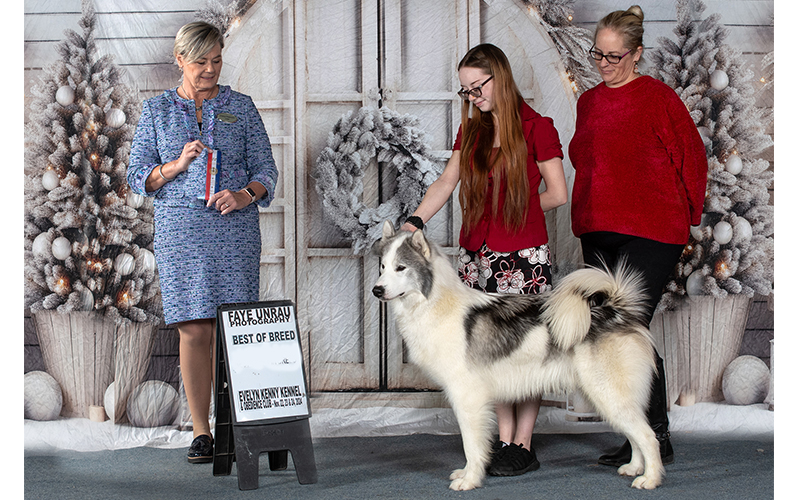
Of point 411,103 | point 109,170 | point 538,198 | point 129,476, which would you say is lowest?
point 129,476

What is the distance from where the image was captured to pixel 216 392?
2809mm

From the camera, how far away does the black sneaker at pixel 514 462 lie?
2.88 meters

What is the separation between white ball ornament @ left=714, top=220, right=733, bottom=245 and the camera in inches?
147

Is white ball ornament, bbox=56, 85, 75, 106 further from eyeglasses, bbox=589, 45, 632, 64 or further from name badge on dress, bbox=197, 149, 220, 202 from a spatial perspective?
eyeglasses, bbox=589, 45, 632, 64

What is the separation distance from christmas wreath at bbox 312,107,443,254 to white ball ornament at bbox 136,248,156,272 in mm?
1020

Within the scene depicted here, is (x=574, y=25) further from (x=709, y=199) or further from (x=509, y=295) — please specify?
(x=509, y=295)

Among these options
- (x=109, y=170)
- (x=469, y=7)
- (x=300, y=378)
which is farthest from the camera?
(x=469, y=7)

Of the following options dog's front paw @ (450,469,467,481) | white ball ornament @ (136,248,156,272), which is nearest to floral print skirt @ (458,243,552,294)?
dog's front paw @ (450,469,467,481)

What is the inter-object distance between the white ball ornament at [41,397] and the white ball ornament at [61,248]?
68 centimetres

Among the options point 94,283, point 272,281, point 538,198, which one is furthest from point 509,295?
point 94,283

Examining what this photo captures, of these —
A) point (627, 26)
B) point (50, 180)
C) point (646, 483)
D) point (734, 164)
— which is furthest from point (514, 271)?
point (50, 180)

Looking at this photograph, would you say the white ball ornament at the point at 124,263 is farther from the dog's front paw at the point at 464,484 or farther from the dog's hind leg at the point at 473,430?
the dog's front paw at the point at 464,484

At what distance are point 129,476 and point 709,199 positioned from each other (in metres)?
3.44

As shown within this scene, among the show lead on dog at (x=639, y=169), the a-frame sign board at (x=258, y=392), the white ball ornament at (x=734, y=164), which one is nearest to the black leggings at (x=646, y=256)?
the show lead on dog at (x=639, y=169)
